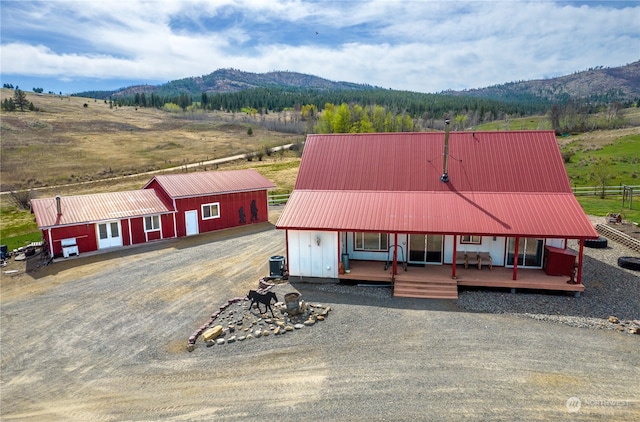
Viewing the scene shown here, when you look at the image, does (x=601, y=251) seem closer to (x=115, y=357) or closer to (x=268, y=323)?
(x=268, y=323)

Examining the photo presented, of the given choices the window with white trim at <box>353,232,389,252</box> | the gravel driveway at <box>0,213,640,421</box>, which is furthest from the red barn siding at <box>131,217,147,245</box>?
the window with white trim at <box>353,232,389,252</box>

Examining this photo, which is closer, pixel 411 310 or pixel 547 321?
pixel 547 321

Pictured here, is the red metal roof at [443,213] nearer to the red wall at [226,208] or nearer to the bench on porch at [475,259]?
the bench on porch at [475,259]

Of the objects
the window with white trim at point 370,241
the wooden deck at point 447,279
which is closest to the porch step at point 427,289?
the wooden deck at point 447,279

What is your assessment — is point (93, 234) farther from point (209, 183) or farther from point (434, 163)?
point (434, 163)

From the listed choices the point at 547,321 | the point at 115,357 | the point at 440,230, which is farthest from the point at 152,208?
the point at 547,321

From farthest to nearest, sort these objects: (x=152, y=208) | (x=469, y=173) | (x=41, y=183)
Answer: (x=41, y=183)
(x=152, y=208)
(x=469, y=173)
